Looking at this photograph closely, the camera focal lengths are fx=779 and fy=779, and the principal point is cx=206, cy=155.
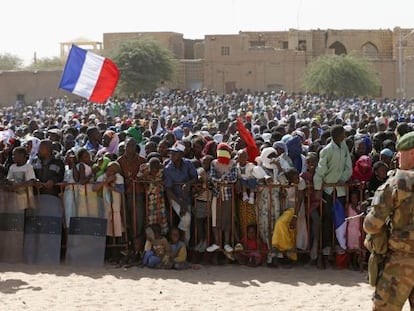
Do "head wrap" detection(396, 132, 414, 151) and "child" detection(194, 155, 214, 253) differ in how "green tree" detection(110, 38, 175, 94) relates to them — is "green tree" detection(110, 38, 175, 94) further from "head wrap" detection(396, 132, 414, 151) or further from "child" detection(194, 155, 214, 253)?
"head wrap" detection(396, 132, 414, 151)

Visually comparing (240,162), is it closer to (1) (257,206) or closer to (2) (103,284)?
(1) (257,206)

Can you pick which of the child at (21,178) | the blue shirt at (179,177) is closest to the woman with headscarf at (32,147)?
the child at (21,178)

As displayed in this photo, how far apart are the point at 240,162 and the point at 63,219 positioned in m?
2.10

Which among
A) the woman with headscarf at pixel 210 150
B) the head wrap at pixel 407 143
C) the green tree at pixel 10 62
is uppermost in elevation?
the green tree at pixel 10 62

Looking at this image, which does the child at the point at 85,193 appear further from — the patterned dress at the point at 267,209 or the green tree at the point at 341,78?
the green tree at the point at 341,78

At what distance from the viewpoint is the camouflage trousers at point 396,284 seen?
5.14 m

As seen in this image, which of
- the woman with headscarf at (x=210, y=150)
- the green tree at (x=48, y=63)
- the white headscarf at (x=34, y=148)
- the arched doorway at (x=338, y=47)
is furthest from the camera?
the green tree at (x=48, y=63)

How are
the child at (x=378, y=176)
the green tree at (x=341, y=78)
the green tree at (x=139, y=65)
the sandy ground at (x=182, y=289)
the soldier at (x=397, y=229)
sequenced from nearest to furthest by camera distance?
the soldier at (x=397, y=229), the sandy ground at (x=182, y=289), the child at (x=378, y=176), the green tree at (x=341, y=78), the green tree at (x=139, y=65)

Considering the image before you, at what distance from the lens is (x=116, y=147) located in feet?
32.8

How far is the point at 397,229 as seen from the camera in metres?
5.19

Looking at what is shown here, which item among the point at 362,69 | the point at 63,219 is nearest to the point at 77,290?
the point at 63,219

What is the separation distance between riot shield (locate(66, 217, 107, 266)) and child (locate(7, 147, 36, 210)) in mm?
596

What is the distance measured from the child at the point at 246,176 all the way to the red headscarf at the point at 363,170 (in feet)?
3.61

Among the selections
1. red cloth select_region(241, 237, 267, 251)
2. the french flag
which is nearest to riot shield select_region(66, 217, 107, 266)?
red cloth select_region(241, 237, 267, 251)
